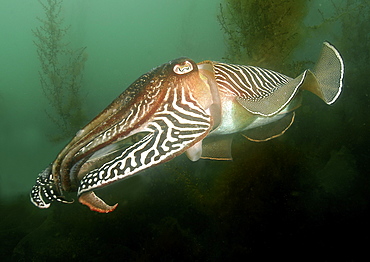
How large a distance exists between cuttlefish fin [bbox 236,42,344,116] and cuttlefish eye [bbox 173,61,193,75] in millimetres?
625

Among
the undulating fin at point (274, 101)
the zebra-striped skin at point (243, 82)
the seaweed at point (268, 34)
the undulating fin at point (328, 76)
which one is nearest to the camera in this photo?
the undulating fin at point (328, 76)

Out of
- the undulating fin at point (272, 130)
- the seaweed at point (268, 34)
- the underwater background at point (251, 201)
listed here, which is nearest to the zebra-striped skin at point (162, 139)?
the undulating fin at point (272, 130)

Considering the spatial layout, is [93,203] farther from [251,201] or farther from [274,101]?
[251,201]

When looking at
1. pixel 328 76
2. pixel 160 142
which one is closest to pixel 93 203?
pixel 160 142

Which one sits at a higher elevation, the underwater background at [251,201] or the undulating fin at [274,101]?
the undulating fin at [274,101]

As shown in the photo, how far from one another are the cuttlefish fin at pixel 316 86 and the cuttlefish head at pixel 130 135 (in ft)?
1.65

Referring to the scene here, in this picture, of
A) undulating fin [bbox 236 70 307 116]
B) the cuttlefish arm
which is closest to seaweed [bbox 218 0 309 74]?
undulating fin [bbox 236 70 307 116]

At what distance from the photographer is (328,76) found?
2461 mm

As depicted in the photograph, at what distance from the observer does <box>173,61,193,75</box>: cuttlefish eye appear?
239 cm

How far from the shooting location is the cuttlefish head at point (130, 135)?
198 cm

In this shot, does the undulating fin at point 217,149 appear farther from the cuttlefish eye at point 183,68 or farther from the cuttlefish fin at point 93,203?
the cuttlefish fin at point 93,203

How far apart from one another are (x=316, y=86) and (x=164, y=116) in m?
1.50
